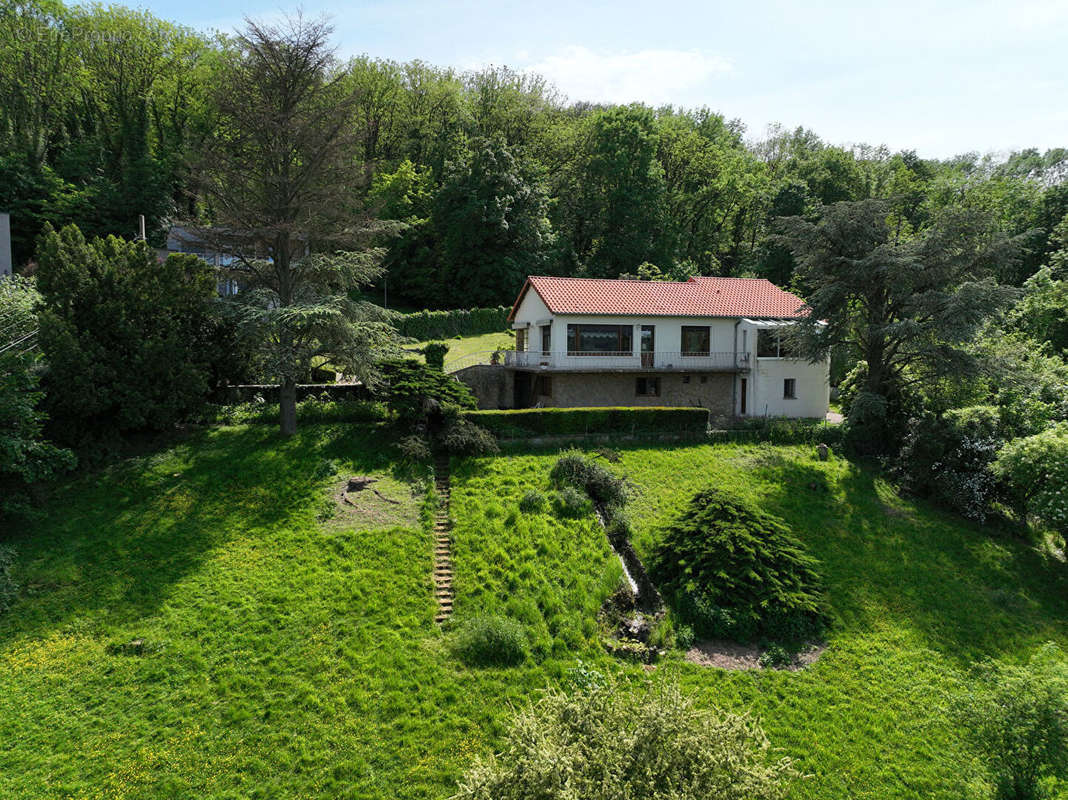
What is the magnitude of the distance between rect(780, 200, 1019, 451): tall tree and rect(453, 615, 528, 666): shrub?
61.2ft

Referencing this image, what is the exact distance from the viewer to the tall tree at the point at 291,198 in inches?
818

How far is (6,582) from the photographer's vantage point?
14.5 metres

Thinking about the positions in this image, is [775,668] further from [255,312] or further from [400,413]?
[255,312]

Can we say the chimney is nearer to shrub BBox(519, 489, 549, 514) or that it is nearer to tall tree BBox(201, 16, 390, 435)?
tall tree BBox(201, 16, 390, 435)

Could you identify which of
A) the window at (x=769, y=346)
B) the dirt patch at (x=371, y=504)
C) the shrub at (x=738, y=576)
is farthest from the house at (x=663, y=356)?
the shrub at (x=738, y=576)

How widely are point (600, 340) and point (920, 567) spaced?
16.1m

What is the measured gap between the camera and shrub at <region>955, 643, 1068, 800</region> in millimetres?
10438

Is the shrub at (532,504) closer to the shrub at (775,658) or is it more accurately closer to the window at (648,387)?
the shrub at (775,658)

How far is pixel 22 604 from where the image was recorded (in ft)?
46.7

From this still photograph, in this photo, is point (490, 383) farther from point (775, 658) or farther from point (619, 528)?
point (775, 658)

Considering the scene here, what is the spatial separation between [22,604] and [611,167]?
164ft

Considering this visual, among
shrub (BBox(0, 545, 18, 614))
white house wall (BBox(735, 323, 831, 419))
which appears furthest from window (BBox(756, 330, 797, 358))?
shrub (BBox(0, 545, 18, 614))

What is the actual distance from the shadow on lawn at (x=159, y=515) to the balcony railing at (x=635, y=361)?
959 centimetres

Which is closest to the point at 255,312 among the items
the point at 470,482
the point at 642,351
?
the point at 470,482
